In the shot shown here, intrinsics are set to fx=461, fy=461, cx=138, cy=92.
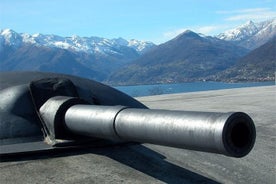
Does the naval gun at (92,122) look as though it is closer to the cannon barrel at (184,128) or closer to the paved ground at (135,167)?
the cannon barrel at (184,128)

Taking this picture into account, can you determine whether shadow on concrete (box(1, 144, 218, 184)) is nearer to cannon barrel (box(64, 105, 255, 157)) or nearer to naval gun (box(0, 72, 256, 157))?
naval gun (box(0, 72, 256, 157))

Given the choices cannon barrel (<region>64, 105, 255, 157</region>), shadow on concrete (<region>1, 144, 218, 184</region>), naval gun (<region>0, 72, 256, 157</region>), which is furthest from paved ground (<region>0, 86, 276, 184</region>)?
cannon barrel (<region>64, 105, 255, 157</region>)

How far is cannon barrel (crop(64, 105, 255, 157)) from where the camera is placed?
11.2 ft

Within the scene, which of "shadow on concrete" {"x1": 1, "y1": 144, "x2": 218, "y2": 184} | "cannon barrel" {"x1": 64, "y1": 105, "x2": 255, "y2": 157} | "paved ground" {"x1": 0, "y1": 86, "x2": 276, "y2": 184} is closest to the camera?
"cannon barrel" {"x1": 64, "y1": 105, "x2": 255, "y2": 157}

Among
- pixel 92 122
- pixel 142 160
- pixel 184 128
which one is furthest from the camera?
pixel 142 160

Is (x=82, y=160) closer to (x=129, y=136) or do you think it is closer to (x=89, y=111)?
(x=89, y=111)

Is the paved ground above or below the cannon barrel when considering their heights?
below

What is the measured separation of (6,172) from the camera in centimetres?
523

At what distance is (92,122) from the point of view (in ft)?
16.3

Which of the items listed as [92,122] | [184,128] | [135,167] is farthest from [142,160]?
[184,128]

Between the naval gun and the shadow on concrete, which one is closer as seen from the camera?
the naval gun

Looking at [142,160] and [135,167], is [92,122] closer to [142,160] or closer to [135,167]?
[135,167]

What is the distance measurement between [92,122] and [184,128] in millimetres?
1585

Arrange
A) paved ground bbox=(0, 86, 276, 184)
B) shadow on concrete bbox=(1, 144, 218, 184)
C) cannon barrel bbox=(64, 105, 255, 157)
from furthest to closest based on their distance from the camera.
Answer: shadow on concrete bbox=(1, 144, 218, 184)
paved ground bbox=(0, 86, 276, 184)
cannon barrel bbox=(64, 105, 255, 157)
